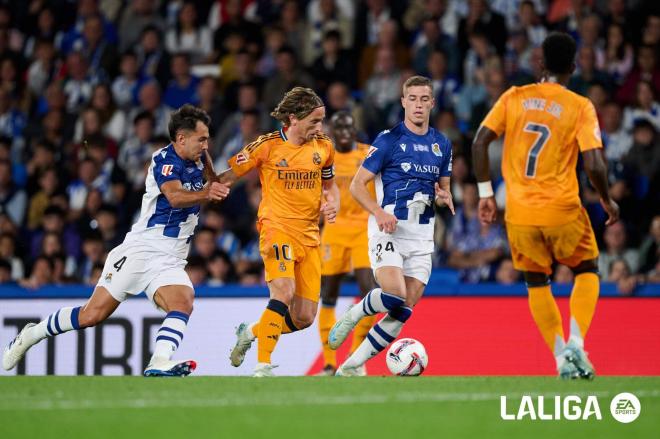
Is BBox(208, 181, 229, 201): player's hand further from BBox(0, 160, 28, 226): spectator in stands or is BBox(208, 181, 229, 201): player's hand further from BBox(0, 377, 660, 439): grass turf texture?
BBox(0, 160, 28, 226): spectator in stands

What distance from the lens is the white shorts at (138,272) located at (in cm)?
882

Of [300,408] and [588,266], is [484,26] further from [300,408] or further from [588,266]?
[300,408]

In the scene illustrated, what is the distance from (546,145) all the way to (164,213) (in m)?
2.85

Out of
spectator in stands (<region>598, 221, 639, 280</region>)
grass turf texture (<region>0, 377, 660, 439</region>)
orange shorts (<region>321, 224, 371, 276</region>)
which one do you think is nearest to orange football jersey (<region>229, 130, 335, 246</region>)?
grass turf texture (<region>0, 377, 660, 439</region>)

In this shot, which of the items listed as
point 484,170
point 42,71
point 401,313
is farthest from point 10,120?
point 484,170

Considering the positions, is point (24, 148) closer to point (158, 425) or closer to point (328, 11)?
point (328, 11)

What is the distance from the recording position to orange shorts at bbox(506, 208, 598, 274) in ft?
26.1

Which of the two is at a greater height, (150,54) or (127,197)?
(150,54)

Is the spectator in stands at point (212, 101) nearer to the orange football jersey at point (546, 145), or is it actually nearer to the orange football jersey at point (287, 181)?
the orange football jersey at point (287, 181)

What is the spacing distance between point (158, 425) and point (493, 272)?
731cm

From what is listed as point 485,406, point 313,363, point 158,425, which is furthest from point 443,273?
point 158,425

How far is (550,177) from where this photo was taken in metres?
7.98

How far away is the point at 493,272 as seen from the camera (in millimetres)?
12570

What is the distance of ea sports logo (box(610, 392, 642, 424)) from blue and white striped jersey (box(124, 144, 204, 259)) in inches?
145
